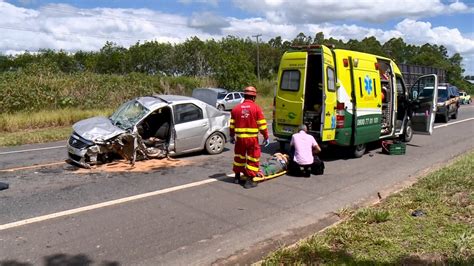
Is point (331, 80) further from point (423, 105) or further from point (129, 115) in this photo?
point (129, 115)

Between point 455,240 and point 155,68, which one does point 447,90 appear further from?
point 155,68

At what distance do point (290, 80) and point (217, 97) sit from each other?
19853 millimetres

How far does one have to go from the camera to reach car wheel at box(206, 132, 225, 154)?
1053 centimetres

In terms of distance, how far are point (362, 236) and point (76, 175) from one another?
5.64 metres

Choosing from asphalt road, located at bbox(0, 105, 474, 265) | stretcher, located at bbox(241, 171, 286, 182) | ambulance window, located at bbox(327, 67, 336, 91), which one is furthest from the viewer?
ambulance window, located at bbox(327, 67, 336, 91)

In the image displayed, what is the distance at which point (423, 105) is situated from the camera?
40.9 ft

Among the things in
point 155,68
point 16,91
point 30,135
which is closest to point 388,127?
point 30,135

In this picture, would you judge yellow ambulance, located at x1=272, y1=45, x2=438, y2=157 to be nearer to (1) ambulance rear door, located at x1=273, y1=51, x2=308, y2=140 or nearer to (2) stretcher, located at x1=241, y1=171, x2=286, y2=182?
(1) ambulance rear door, located at x1=273, y1=51, x2=308, y2=140

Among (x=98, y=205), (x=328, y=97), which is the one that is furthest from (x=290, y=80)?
(x=98, y=205)

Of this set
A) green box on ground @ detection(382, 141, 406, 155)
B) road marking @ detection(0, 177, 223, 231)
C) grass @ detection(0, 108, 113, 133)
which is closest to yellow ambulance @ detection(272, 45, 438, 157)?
green box on ground @ detection(382, 141, 406, 155)

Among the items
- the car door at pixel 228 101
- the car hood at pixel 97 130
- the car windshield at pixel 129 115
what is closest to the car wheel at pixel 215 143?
the car windshield at pixel 129 115

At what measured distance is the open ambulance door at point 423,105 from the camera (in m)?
12.2

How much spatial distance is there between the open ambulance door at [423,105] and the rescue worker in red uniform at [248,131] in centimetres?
704

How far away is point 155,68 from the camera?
63.4m
